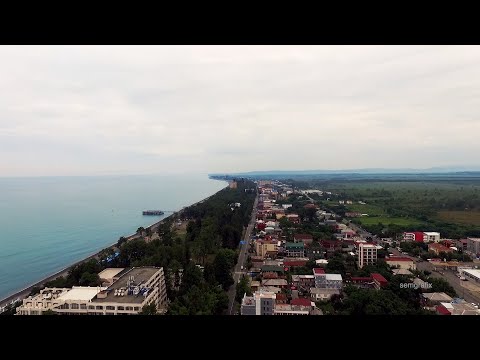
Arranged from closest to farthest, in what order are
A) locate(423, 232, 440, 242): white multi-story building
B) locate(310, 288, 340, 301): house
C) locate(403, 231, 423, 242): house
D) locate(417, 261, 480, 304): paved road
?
locate(417, 261, 480, 304): paved road, locate(310, 288, 340, 301): house, locate(423, 232, 440, 242): white multi-story building, locate(403, 231, 423, 242): house

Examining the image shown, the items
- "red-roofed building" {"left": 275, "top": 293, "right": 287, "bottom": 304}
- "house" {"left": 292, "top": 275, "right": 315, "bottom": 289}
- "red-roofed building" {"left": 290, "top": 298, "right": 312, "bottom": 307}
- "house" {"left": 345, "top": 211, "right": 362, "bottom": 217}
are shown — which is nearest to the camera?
"red-roofed building" {"left": 290, "top": 298, "right": 312, "bottom": 307}

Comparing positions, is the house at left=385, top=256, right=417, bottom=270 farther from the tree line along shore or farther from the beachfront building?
the beachfront building

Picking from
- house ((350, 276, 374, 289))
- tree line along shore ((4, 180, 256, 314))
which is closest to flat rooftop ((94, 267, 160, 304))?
tree line along shore ((4, 180, 256, 314))

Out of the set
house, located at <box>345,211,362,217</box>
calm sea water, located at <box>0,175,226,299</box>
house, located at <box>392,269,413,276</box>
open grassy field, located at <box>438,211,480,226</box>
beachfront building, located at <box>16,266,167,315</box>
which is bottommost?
calm sea water, located at <box>0,175,226,299</box>

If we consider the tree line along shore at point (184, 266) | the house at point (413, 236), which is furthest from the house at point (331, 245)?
the tree line along shore at point (184, 266)
